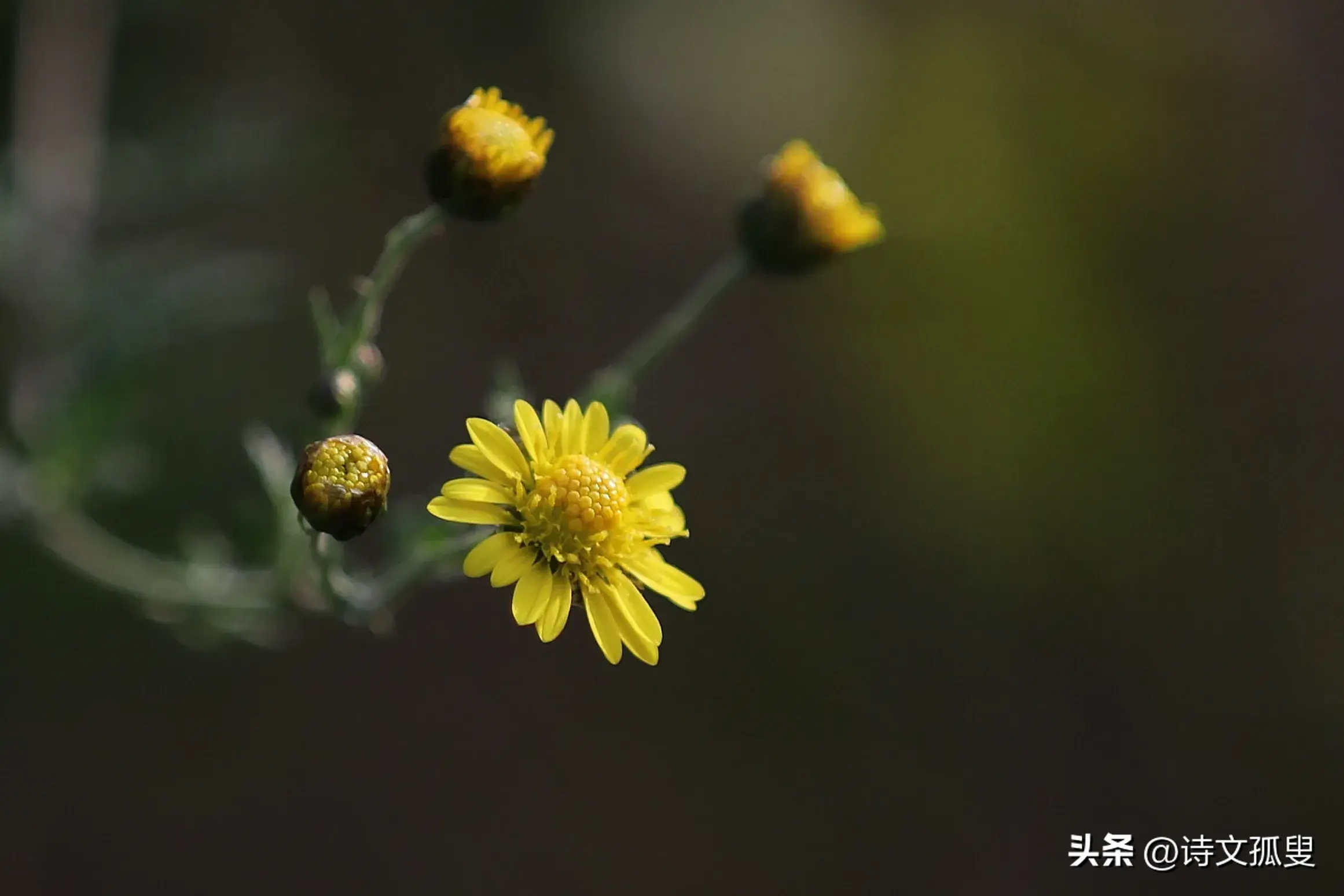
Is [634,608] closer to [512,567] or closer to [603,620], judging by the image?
[603,620]

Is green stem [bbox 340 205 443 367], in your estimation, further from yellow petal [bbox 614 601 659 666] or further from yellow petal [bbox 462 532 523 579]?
yellow petal [bbox 614 601 659 666]

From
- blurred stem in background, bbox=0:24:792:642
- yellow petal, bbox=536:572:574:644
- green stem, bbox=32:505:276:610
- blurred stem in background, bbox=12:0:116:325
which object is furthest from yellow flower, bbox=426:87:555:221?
blurred stem in background, bbox=12:0:116:325

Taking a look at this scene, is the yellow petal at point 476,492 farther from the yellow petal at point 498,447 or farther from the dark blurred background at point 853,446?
the dark blurred background at point 853,446

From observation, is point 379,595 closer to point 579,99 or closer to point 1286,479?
point 579,99


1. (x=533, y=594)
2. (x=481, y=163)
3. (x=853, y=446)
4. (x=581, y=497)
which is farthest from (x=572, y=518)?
(x=853, y=446)

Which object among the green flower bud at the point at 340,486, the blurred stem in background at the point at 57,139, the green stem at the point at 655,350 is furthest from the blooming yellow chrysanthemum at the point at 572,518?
the blurred stem in background at the point at 57,139

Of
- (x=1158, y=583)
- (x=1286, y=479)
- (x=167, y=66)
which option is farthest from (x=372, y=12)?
(x=1286, y=479)

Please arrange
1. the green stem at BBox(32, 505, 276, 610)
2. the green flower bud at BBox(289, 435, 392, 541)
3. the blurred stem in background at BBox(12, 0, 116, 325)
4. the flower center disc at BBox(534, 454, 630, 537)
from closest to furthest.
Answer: the green flower bud at BBox(289, 435, 392, 541) → the flower center disc at BBox(534, 454, 630, 537) → the green stem at BBox(32, 505, 276, 610) → the blurred stem in background at BBox(12, 0, 116, 325)

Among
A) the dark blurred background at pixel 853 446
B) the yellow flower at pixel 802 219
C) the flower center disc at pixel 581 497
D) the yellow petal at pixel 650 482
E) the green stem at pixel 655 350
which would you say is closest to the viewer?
the flower center disc at pixel 581 497
